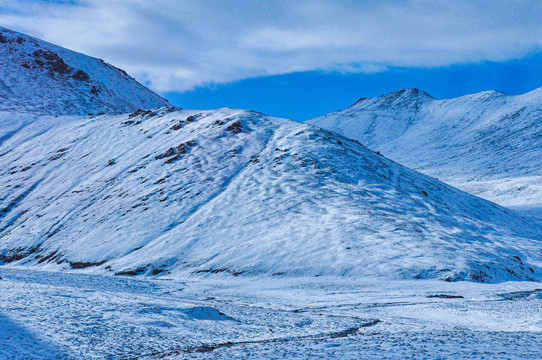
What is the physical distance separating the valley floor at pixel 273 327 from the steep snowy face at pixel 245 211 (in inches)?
213

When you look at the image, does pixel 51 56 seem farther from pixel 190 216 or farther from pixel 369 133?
pixel 190 216

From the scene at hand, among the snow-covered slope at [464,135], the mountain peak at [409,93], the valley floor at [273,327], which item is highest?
the mountain peak at [409,93]

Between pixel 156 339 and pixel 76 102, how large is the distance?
269 feet

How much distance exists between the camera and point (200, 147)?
3534cm

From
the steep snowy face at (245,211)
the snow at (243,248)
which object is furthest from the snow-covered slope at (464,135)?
the steep snowy face at (245,211)

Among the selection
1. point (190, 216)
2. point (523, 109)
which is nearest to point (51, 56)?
point (190, 216)

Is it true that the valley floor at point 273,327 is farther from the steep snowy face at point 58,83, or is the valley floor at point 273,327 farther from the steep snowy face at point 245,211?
the steep snowy face at point 58,83

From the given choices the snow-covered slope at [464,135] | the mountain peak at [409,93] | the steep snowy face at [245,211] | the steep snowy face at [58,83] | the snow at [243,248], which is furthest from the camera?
the mountain peak at [409,93]

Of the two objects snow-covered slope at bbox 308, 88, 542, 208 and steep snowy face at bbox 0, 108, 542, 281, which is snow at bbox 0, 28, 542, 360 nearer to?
steep snowy face at bbox 0, 108, 542, 281

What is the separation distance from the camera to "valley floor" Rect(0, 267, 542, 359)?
6816 mm

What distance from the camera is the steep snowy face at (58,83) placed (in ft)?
254

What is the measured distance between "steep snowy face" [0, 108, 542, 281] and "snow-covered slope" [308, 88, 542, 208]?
24239 millimetres

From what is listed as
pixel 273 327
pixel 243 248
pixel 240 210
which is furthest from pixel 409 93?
pixel 273 327

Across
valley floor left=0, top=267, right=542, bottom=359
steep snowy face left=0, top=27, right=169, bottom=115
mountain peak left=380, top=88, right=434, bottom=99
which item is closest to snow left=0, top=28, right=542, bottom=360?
valley floor left=0, top=267, right=542, bottom=359
